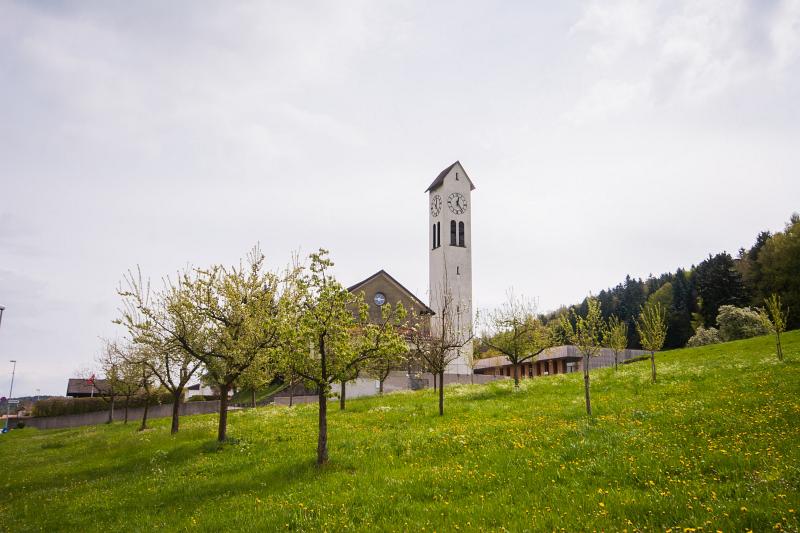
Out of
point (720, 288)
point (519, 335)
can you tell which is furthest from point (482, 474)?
point (720, 288)

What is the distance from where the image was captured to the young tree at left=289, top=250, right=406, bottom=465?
16.1 m

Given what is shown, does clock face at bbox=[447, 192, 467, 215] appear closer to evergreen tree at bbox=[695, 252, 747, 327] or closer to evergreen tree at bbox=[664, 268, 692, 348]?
evergreen tree at bbox=[695, 252, 747, 327]

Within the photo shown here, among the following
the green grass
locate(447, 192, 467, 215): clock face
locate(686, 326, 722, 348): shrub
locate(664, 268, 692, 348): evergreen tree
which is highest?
locate(447, 192, 467, 215): clock face

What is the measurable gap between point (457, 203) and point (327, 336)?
61.4 metres

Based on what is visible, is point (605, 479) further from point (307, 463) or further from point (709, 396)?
point (709, 396)

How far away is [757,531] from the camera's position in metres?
7.45

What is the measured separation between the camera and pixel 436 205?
76.7 meters

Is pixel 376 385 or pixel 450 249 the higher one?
pixel 450 249

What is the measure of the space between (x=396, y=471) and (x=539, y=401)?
1297 cm

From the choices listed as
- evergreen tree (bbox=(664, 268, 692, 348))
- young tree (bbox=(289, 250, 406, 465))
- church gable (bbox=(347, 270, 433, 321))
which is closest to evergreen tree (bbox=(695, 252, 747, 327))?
evergreen tree (bbox=(664, 268, 692, 348))

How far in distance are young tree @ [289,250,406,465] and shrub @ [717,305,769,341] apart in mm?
59487

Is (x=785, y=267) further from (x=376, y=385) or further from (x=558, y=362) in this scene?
(x=376, y=385)

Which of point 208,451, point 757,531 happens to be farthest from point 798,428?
point 208,451

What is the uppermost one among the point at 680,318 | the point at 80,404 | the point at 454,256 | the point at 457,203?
the point at 457,203
